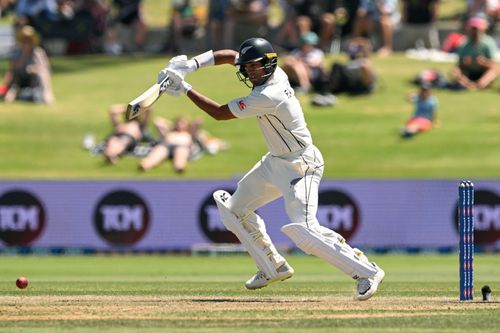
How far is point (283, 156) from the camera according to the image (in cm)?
1052

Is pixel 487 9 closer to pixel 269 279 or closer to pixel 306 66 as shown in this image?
pixel 306 66

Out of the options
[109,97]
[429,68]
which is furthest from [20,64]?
[429,68]

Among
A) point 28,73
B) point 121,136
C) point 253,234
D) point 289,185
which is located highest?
point 289,185

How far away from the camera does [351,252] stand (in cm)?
1042

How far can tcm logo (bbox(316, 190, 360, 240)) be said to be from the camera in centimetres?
1881

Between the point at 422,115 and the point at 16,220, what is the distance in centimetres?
739

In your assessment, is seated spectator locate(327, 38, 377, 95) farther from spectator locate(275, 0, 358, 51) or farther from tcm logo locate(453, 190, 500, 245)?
tcm logo locate(453, 190, 500, 245)

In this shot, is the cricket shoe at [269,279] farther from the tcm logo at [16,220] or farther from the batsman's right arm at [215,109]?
the tcm logo at [16,220]

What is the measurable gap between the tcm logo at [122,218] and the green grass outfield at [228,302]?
2.79 meters

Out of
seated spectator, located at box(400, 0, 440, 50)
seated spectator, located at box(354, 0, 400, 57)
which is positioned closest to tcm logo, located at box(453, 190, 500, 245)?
→ seated spectator, located at box(354, 0, 400, 57)

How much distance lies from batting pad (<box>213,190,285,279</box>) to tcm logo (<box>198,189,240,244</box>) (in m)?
7.71

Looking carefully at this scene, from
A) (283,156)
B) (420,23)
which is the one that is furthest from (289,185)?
(420,23)

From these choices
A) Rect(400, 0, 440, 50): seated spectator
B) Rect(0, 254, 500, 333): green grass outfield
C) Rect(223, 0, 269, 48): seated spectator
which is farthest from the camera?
Rect(400, 0, 440, 50): seated spectator

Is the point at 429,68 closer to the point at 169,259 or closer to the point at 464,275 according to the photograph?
the point at 169,259
